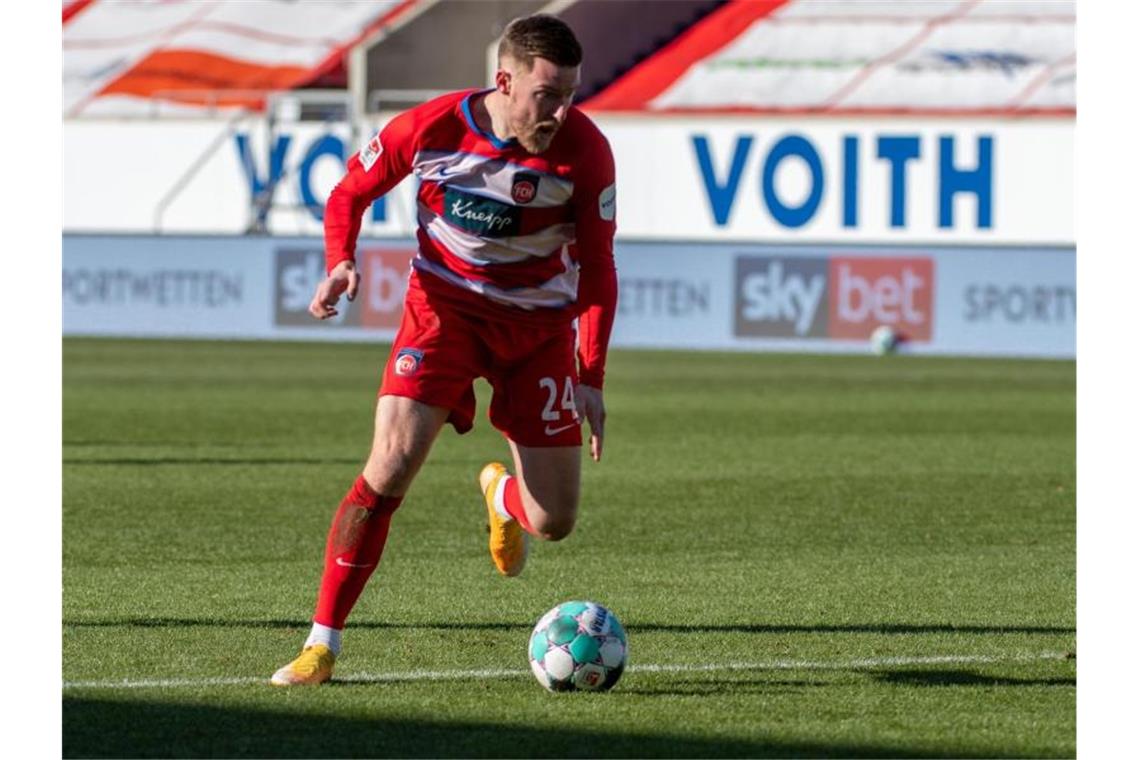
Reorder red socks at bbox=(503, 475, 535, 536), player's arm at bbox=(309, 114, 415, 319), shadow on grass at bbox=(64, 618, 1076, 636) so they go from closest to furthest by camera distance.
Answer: player's arm at bbox=(309, 114, 415, 319)
red socks at bbox=(503, 475, 535, 536)
shadow on grass at bbox=(64, 618, 1076, 636)

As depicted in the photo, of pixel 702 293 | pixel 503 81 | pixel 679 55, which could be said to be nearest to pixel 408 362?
pixel 503 81

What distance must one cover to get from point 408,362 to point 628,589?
2369 mm

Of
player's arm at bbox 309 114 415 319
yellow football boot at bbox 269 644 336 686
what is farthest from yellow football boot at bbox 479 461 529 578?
player's arm at bbox 309 114 415 319

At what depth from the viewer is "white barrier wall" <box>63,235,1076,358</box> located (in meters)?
25.4

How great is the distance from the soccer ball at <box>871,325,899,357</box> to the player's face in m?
19.6

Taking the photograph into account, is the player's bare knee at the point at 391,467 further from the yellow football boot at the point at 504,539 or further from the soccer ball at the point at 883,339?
the soccer ball at the point at 883,339

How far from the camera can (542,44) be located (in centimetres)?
633

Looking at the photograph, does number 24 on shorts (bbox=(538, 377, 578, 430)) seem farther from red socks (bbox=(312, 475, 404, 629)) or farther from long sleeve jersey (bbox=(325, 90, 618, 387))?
red socks (bbox=(312, 475, 404, 629))

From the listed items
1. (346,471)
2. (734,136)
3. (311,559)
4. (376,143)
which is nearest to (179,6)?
→ (734,136)

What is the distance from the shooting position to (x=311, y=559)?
31.8 feet

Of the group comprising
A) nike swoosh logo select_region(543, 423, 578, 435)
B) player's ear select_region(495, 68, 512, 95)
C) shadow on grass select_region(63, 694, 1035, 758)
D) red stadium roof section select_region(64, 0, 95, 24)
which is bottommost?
shadow on grass select_region(63, 694, 1035, 758)

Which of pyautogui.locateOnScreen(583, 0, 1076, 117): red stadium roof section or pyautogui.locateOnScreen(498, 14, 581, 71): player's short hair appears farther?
pyautogui.locateOnScreen(583, 0, 1076, 117): red stadium roof section

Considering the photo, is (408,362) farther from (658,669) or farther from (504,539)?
(658,669)

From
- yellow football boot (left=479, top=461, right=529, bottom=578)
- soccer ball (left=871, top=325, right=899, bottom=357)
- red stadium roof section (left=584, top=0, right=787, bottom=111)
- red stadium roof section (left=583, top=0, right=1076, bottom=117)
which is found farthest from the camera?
red stadium roof section (left=584, top=0, right=787, bottom=111)
